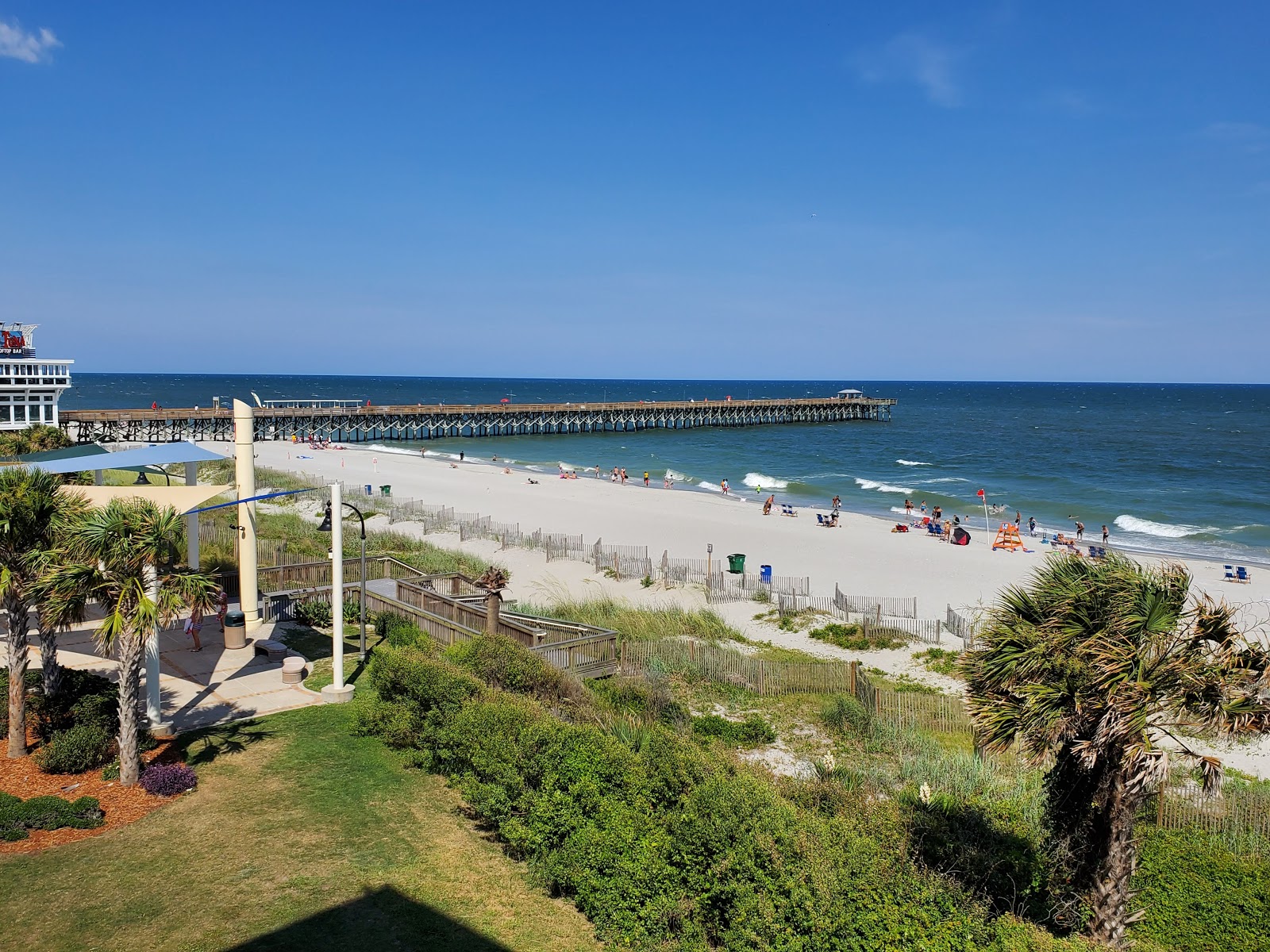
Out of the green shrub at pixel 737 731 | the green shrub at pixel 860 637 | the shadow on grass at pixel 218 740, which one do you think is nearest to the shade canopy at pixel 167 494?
the shadow on grass at pixel 218 740

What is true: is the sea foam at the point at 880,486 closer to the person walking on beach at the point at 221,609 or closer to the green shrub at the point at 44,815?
the person walking on beach at the point at 221,609

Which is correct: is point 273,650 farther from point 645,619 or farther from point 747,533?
point 747,533

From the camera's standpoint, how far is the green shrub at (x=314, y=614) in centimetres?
1994

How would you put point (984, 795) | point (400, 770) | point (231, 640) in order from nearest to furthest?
point (984, 795), point (400, 770), point (231, 640)

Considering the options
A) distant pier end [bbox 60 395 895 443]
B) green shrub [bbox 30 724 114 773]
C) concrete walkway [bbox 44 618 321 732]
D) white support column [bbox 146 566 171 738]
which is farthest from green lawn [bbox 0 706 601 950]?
distant pier end [bbox 60 395 895 443]

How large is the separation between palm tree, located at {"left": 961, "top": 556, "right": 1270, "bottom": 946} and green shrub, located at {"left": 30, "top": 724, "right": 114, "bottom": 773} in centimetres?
1087

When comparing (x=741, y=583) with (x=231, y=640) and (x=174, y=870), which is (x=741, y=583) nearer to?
(x=231, y=640)

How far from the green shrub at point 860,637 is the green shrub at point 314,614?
37.8 ft

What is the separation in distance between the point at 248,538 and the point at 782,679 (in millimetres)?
10242

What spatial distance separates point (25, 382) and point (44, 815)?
52615 millimetres

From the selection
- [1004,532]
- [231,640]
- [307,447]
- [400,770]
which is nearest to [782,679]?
[400,770]

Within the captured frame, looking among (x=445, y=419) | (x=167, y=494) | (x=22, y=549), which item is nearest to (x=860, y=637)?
(x=167, y=494)

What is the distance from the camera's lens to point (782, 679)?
637 inches

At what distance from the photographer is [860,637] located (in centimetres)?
2042
